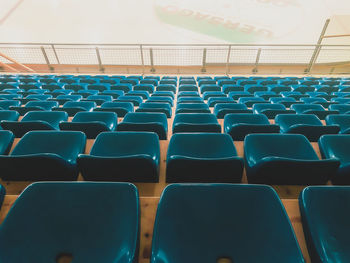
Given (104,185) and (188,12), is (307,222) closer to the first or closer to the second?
(104,185)

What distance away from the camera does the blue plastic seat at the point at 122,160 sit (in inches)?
41.6

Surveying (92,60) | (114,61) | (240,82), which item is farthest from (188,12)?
(240,82)

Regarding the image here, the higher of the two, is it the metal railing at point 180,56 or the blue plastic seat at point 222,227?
the blue plastic seat at point 222,227

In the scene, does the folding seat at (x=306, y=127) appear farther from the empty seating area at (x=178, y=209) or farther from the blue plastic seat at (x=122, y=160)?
the blue plastic seat at (x=122, y=160)

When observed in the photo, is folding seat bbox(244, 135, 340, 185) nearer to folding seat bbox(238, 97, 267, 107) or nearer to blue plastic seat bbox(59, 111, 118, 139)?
blue plastic seat bbox(59, 111, 118, 139)

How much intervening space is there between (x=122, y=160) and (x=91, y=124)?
92 cm

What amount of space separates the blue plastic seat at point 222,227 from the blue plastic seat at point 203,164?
0.81ft

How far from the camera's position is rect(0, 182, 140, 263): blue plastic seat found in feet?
1.96

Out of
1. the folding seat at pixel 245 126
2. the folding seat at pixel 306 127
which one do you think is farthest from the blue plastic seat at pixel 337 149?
the folding seat at pixel 245 126

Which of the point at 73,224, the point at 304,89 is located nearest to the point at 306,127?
the point at 73,224

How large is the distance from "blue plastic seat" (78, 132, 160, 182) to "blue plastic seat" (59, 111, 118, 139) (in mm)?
353

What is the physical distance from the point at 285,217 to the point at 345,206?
30cm

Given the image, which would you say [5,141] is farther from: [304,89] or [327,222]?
[304,89]

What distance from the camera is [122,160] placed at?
1049 mm
